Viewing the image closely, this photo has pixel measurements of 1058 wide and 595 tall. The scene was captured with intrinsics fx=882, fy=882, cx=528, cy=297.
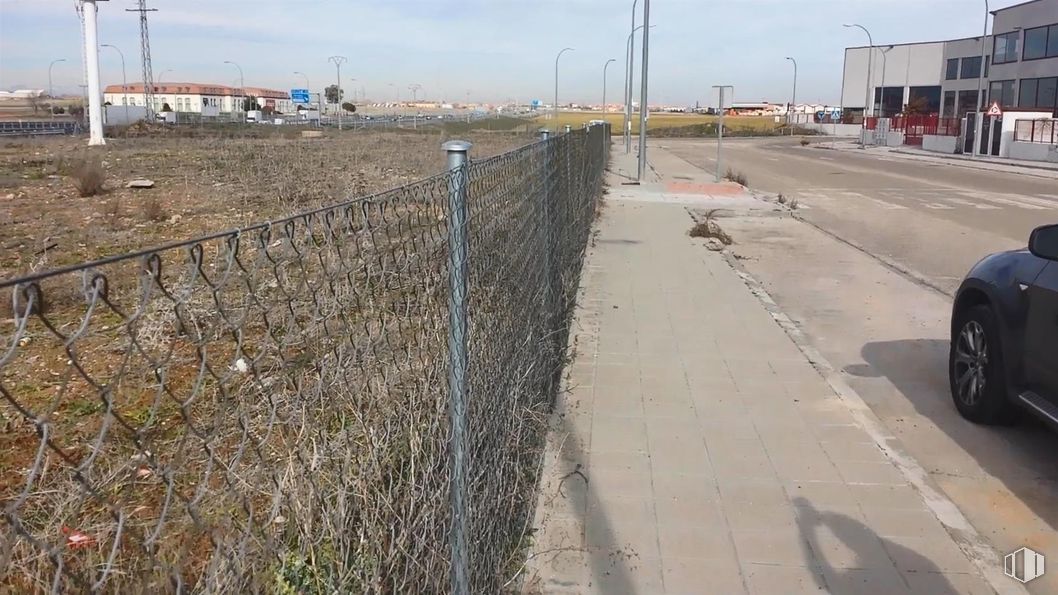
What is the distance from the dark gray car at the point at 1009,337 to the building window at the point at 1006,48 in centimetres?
5786

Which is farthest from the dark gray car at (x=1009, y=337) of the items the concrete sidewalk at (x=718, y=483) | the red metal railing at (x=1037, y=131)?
the red metal railing at (x=1037, y=131)

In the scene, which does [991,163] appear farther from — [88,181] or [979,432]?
[979,432]

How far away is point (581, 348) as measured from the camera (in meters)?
7.12

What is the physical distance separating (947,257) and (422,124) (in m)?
43.6

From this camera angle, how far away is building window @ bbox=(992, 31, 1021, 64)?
54.9 m

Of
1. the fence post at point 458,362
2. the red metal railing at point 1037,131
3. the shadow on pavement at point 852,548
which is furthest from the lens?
the red metal railing at point 1037,131

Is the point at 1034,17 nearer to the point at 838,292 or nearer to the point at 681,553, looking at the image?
the point at 838,292

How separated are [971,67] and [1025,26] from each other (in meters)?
20.5

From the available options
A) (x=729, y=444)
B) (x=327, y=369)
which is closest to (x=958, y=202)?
(x=729, y=444)

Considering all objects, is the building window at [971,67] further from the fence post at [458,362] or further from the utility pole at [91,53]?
the fence post at [458,362]

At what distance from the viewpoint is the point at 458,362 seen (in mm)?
2752

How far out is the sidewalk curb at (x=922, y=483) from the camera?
376 centimetres

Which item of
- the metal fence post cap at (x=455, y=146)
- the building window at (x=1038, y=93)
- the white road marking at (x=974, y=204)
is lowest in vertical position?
the white road marking at (x=974, y=204)

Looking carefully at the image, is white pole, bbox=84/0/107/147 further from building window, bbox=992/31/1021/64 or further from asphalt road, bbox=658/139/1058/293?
building window, bbox=992/31/1021/64
